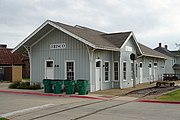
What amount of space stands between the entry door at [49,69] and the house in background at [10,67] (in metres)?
15.1

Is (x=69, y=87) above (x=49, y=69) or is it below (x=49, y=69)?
below

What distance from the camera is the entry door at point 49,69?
943 inches

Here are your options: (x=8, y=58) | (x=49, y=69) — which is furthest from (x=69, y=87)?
(x=8, y=58)

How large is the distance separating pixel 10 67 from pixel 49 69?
16032 mm

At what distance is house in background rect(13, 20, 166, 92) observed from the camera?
2183 cm

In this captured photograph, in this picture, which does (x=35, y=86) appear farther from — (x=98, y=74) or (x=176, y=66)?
(x=176, y=66)

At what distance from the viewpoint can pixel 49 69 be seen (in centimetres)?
2409

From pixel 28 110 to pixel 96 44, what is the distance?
927 centimetres

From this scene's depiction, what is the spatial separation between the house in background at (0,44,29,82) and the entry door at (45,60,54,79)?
1512cm

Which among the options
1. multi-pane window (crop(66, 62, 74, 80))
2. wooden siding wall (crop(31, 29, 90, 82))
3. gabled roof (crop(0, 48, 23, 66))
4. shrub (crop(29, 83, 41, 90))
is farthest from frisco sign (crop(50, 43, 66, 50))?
gabled roof (crop(0, 48, 23, 66))

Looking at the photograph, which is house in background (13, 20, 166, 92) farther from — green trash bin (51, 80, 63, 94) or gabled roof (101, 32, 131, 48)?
green trash bin (51, 80, 63, 94)

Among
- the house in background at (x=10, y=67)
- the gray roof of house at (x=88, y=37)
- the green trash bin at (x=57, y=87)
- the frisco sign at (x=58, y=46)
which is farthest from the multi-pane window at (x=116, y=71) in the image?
the house in background at (x=10, y=67)

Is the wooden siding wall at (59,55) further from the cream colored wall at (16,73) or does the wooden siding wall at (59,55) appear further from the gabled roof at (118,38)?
the cream colored wall at (16,73)

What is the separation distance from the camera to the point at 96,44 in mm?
20906
